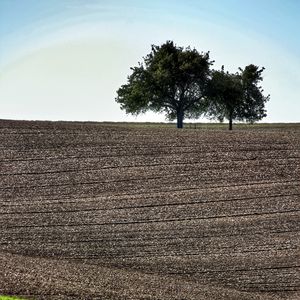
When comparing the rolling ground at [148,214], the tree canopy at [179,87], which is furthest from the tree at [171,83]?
the rolling ground at [148,214]

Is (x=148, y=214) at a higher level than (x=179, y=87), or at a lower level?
lower

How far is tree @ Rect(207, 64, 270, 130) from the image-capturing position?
73.1 metres

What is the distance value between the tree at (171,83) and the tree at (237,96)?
1329 millimetres

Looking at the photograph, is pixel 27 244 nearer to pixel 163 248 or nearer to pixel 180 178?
pixel 163 248

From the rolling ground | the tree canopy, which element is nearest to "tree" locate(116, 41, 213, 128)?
the tree canopy

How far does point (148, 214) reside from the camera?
36375mm

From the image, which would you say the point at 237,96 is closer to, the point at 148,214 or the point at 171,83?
the point at 171,83

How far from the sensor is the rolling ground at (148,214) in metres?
27.8

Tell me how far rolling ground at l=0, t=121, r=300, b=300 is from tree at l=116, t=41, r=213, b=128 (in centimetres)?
1955

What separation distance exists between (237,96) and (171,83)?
7763 millimetres

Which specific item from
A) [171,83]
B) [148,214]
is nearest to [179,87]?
[171,83]

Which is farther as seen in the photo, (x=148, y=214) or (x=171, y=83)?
(x=171, y=83)

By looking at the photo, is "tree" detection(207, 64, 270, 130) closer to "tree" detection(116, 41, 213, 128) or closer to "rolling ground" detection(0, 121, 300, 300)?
"tree" detection(116, 41, 213, 128)

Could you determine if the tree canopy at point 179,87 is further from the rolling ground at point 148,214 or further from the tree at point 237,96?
the rolling ground at point 148,214
